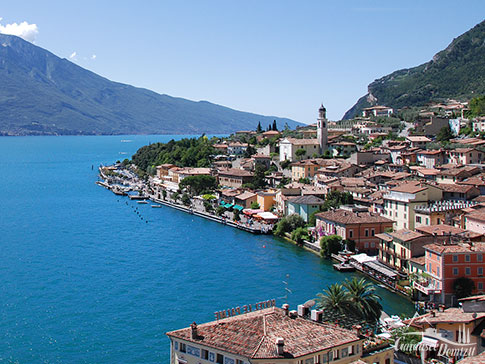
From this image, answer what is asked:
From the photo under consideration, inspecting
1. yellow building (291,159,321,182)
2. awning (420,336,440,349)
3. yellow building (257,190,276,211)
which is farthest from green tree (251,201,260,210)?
awning (420,336,440,349)

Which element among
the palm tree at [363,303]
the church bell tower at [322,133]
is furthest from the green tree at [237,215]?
the palm tree at [363,303]

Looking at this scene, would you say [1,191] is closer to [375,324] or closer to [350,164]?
[350,164]

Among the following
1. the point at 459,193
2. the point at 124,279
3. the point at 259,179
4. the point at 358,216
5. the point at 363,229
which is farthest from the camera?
the point at 259,179

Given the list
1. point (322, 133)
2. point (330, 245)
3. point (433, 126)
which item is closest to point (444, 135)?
point (433, 126)

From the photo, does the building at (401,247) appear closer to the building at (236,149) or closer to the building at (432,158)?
the building at (432,158)

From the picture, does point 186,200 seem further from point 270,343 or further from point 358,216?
point 270,343

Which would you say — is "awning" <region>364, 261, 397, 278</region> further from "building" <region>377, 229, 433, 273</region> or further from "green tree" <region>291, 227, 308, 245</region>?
"green tree" <region>291, 227, 308, 245</region>
